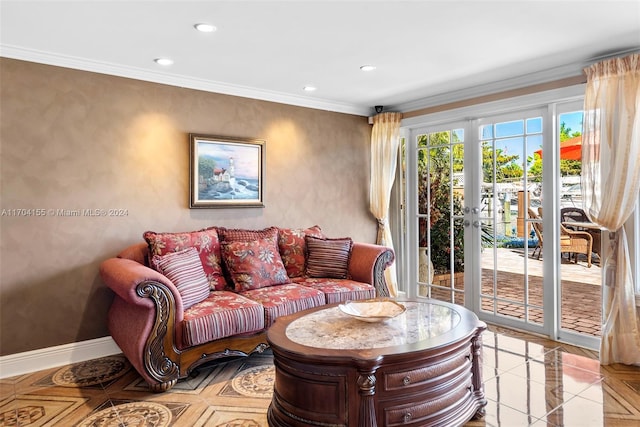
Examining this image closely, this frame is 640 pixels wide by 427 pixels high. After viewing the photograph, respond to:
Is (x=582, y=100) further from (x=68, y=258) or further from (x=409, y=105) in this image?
(x=68, y=258)

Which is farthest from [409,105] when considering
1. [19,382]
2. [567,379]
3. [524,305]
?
[19,382]

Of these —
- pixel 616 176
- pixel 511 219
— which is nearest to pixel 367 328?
pixel 616 176

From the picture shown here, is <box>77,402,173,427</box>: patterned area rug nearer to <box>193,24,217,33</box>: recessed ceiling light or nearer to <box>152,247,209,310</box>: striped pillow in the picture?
<box>152,247,209,310</box>: striped pillow

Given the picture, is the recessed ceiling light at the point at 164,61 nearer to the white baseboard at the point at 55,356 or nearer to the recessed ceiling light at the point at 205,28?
the recessed ceiling light at the point at 205,28

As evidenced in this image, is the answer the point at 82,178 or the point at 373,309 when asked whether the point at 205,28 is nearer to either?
the point at 82,178

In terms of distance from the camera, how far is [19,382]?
295 cm

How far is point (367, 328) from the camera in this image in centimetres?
235

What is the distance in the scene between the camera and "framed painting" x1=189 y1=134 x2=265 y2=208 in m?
A: 3.86

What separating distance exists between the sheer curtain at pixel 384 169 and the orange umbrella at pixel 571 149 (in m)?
1.79

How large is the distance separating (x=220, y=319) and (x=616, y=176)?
308 cm

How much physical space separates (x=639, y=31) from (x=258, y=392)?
11.5ft

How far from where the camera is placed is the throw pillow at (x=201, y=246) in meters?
3.31

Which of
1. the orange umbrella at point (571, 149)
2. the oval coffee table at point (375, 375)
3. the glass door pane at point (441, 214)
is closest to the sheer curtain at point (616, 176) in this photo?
the orange umbrella at point (571, 149)

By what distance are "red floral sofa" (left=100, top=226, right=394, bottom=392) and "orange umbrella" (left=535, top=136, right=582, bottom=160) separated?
179 centimetres
